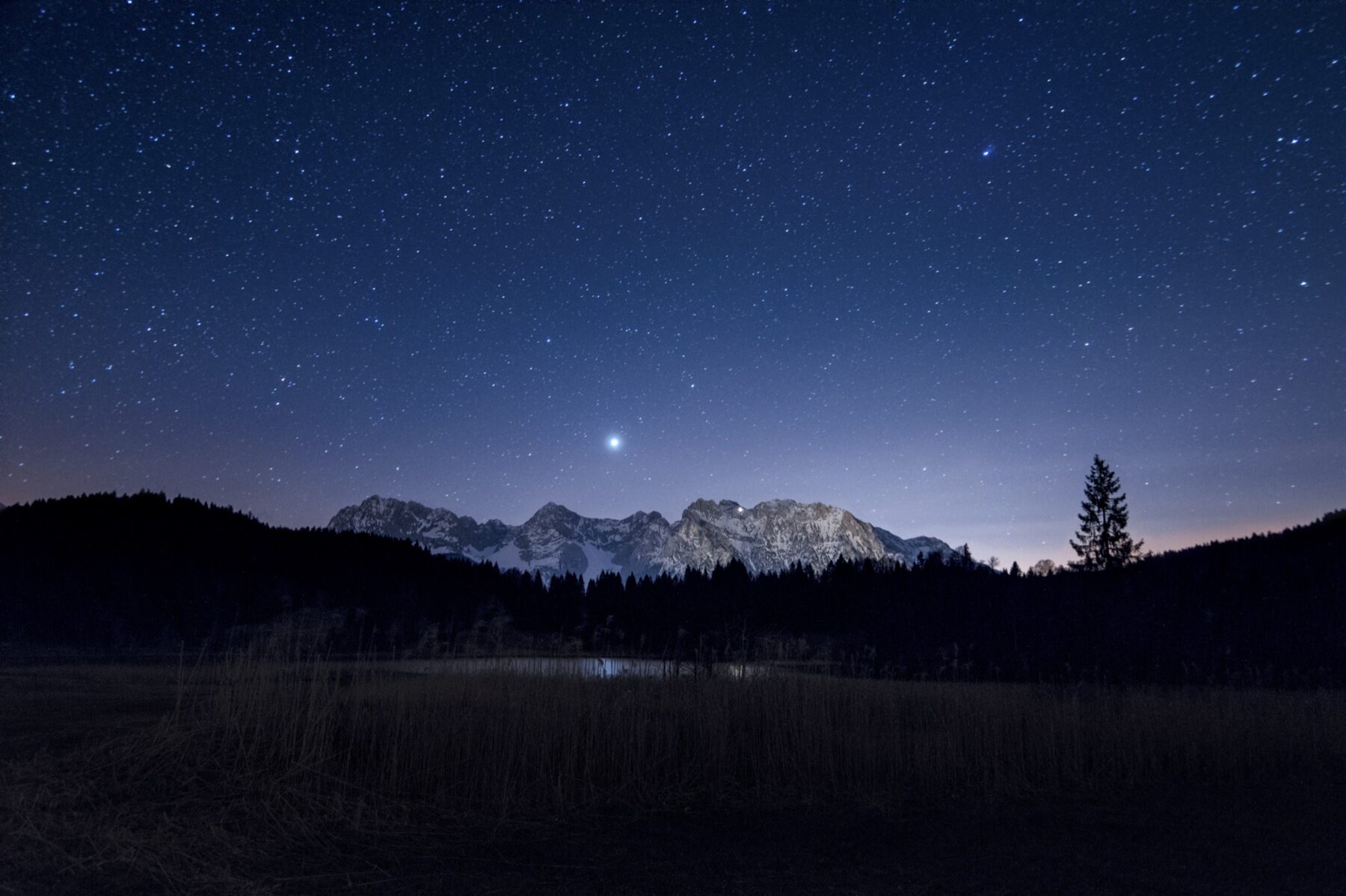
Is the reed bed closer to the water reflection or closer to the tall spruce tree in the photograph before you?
the water reflection

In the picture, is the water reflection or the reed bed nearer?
the reed bed

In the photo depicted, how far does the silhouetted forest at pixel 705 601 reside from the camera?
1788 inches

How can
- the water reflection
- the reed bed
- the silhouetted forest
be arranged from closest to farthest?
the reed bed → the water reflection → the silhouetted forest

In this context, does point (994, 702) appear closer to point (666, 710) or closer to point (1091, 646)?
point (666, 710)

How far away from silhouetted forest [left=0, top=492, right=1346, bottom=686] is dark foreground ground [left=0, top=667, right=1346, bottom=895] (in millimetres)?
23144

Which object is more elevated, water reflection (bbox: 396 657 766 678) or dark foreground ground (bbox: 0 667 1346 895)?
water reflection (bbox: 396 657 766 678)

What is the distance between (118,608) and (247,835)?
59811 mm

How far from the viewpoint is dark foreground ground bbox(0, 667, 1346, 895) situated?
625 cm

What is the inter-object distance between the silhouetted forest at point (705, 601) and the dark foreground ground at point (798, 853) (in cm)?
2314

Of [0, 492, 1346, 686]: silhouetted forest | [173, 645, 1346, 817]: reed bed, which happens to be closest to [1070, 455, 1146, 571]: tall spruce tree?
[0, 492, 1346, 686]: silhouetted forest

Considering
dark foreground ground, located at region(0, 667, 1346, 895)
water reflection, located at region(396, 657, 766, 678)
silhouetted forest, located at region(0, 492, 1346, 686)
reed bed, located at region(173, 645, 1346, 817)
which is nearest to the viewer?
dark foreground ground, located at region(0, 667, 1346, 895)

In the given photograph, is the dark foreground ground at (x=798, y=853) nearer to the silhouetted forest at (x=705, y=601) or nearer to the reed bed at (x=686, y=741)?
→ the reed bed at (x=686, y=741)

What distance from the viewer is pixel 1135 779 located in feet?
36.9

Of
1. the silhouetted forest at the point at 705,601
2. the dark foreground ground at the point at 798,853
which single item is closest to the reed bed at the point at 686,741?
the dark foreground ground at the point at 798,853
